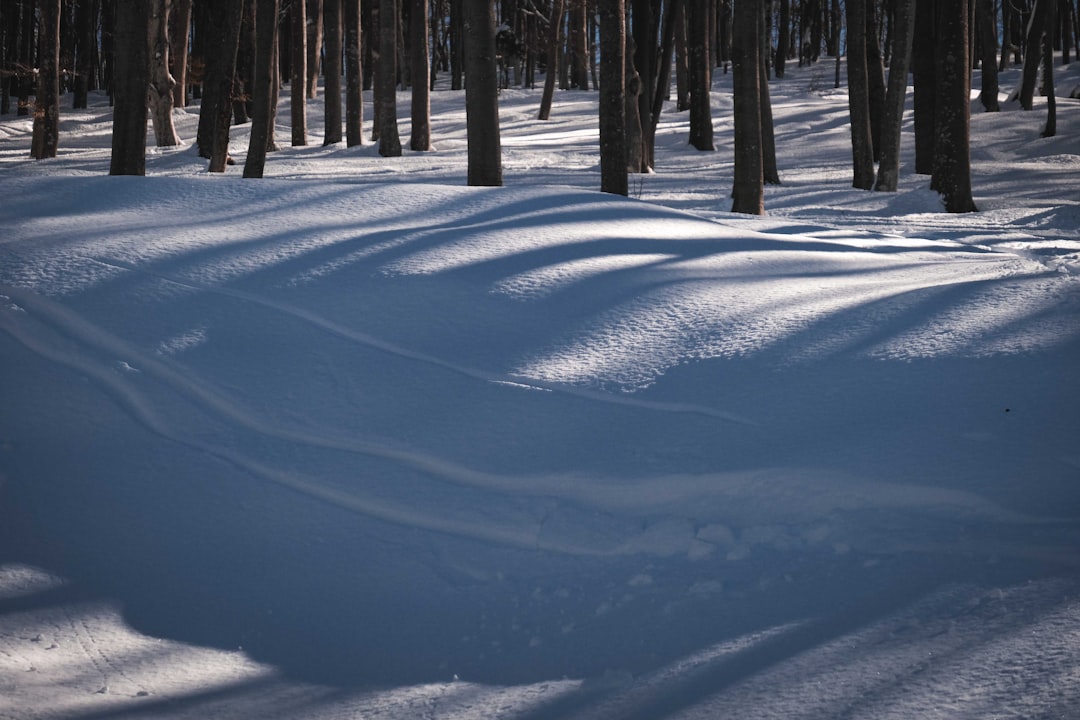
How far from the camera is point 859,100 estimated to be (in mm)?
13680

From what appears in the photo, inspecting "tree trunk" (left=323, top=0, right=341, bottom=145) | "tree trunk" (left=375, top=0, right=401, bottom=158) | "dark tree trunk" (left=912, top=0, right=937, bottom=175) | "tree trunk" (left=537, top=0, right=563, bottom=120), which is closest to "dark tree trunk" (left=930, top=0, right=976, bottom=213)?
"dark tree trunk" (left=912, top=0, right=937, bottom=175)

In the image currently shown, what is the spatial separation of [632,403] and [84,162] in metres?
15.9

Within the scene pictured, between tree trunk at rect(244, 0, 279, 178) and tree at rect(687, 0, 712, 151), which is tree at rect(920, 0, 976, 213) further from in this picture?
tree trunk at rect(244, 0, 279, 178)

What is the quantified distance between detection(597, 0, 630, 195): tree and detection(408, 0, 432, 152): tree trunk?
804 centimetres

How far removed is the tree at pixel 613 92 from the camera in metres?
9.16

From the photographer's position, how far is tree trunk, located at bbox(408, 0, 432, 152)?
16.7 meters

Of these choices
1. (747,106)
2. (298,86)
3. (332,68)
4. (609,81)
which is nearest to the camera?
(609,81)

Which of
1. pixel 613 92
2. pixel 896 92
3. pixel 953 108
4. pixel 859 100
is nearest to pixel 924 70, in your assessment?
pixel 859 100

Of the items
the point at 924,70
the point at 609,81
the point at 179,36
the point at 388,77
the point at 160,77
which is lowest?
the point at 609,81

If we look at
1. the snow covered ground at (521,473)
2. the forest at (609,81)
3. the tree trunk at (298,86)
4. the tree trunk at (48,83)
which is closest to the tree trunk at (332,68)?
the forest at (609,81)

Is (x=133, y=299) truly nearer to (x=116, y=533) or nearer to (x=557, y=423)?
(x=116, y=533)

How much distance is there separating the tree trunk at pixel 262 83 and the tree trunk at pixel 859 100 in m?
8.08

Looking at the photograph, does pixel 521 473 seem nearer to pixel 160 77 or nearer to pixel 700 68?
pixel 700 68

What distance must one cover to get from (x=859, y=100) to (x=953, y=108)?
3.23 metres
